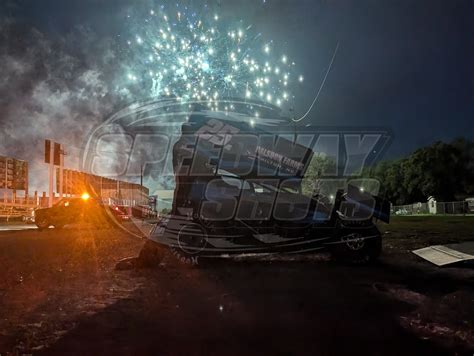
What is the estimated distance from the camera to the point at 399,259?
9.62 m

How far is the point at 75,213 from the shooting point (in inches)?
863

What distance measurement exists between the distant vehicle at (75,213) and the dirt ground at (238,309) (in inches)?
500

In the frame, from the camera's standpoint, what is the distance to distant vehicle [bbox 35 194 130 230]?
69.2ft

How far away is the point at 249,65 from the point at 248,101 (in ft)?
4.27

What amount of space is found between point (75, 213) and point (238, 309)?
18611 millimetres

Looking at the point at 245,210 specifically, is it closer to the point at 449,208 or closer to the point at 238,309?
the point at 238,309

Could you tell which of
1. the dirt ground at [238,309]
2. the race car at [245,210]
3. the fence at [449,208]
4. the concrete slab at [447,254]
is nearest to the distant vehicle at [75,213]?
the dirt ground at [238,309]

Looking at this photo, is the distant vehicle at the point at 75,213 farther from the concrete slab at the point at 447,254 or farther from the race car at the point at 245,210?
the concrete slab at the point at 447,254

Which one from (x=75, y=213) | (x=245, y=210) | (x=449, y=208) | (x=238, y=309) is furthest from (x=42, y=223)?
(x=449, y=208)

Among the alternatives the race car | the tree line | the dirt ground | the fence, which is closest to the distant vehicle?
the dirt ground

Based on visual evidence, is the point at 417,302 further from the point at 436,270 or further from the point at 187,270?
the point at 187,270

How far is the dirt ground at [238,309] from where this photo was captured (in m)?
4.03

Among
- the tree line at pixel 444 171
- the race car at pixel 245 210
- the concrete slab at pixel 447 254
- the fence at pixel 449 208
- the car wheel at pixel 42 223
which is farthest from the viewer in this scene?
the tree line at pixel 444 171

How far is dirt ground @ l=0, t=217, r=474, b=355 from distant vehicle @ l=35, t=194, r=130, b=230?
1271cm
